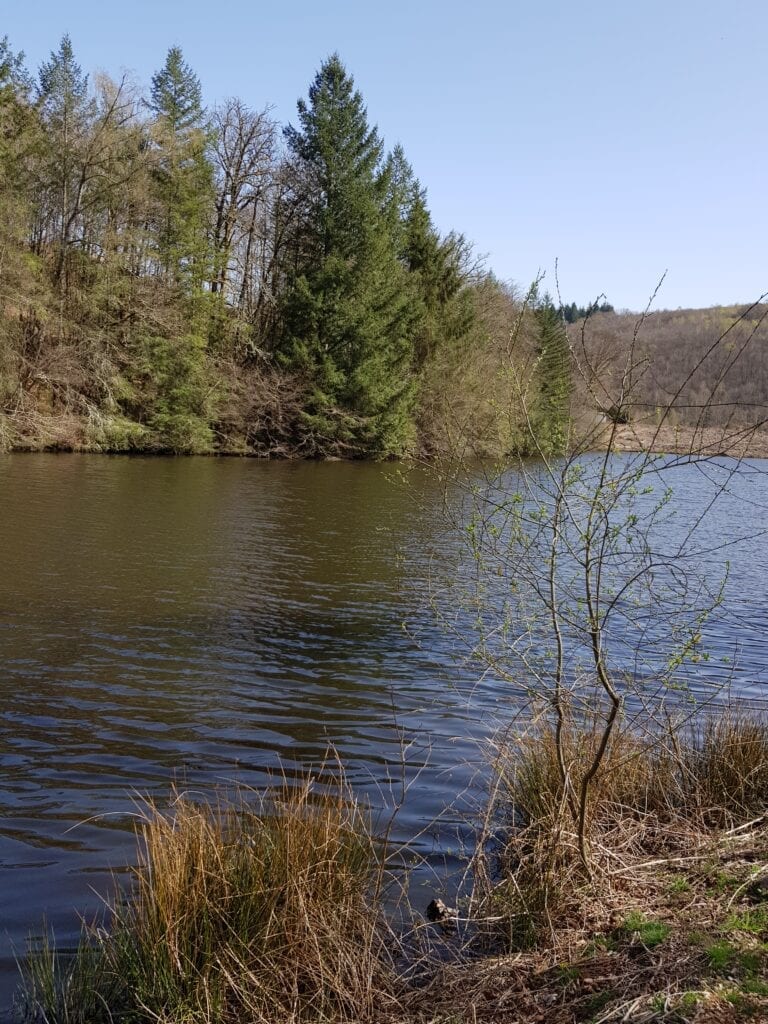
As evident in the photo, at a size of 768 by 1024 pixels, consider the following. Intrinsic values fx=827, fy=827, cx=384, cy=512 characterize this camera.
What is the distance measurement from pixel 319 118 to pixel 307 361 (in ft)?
37.0

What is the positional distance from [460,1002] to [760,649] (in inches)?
358

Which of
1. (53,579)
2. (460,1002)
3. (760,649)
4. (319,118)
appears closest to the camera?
(460,1002)

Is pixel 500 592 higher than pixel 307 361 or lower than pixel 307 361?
lower

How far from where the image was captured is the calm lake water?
5.51m

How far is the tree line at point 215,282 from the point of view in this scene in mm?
32281

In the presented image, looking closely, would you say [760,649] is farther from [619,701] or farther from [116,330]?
[116,330]

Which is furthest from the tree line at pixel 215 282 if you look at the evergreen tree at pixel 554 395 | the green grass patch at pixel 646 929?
the green grass patch at pixel 646 929

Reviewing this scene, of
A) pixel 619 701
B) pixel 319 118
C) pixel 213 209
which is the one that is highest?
pixel 319 118

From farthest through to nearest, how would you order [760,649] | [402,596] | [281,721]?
[402,596]
[760,649]
[281,721]

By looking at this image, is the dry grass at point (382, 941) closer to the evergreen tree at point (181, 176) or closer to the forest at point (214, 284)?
the forest at point (214, 284)

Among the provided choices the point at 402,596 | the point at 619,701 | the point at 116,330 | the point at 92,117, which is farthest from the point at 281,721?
the point at 92,117

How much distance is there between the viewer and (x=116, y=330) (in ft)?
115

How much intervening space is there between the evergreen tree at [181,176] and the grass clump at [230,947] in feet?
116

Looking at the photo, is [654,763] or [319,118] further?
[319,118]
